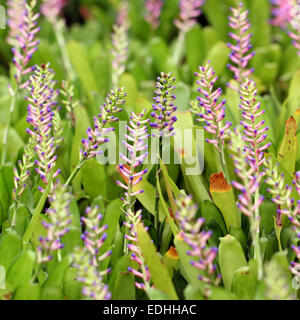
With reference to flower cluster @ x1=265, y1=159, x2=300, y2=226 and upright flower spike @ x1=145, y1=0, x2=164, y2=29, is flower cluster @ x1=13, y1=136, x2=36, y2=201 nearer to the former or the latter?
flower cluster @ x1=265, y1=159, x2=300, y2=226

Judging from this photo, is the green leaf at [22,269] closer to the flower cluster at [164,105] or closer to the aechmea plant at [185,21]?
the flower cluster at [164,105]

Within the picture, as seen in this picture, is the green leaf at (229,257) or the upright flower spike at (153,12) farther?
the upright flower spike at (153,12)

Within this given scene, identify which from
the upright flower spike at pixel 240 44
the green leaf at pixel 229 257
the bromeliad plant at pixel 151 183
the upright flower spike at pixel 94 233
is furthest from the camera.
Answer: the upright flower spike at pixel 240 44

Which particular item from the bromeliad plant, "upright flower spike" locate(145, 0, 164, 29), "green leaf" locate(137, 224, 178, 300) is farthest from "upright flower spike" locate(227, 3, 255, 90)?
"upright flower spike" locate(145, 0, 164, 29)

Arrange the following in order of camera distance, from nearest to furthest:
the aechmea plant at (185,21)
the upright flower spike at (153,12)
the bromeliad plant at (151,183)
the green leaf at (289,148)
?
the bromeliad plant at (151,183) < the green leaf at (289,148) < the aechmea plant at (185,21) < the upright flower spike at (153,12)

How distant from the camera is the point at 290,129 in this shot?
1.28 m

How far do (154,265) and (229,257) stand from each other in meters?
0.19

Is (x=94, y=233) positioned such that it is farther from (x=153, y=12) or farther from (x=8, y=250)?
(x=153, y=12)

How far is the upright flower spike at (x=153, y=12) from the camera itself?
2550 mm

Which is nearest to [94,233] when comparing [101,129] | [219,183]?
[101,129]

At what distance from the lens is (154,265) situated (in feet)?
3.44

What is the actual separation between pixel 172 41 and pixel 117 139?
59.1 inches

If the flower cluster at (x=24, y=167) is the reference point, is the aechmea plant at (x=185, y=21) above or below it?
above

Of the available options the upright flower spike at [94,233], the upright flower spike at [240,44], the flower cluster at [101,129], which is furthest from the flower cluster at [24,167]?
the upright flower spike at [240,44]
